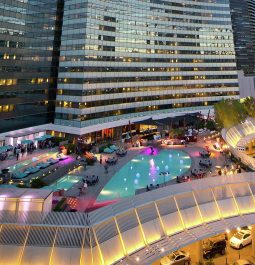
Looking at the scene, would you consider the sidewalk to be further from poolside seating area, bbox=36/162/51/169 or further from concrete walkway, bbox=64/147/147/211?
concrete walkway, bbox=64/147/147/211

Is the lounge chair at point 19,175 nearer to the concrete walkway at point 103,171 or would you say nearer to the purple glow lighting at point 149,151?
the concrete walkway at point 103,171

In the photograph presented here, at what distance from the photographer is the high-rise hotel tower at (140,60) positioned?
6788cm

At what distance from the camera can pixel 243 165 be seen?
42.9 metres

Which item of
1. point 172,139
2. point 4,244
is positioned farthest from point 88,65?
point 4,244

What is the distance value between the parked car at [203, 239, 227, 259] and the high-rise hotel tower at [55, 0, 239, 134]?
45.1m

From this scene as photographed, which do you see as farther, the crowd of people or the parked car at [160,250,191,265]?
the crowd of people

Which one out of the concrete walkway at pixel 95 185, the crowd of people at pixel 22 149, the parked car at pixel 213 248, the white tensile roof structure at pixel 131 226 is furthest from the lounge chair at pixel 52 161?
the parked car at pixel 213 248

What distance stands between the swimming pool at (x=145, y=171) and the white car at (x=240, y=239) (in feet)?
44.9

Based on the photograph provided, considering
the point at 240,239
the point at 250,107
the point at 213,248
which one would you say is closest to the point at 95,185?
the point at 213,248

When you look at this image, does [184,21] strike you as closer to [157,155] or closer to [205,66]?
[205,66]

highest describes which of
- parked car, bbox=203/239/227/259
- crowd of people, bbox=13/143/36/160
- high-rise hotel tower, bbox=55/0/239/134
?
high-rise hotel tower, bbox=55/0/239/134

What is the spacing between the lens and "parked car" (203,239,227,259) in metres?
22.5

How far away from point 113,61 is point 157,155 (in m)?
32.3

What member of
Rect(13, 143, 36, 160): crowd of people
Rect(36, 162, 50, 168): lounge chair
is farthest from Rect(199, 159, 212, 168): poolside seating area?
Rect(13, 143, 36, 160): crowd of people
